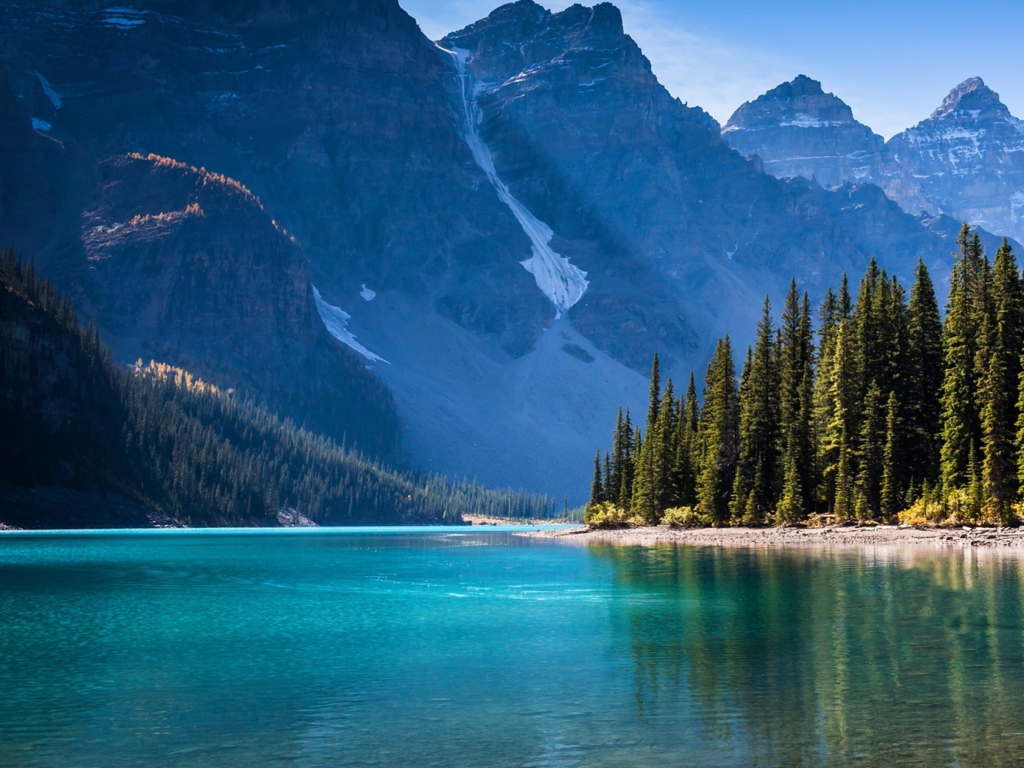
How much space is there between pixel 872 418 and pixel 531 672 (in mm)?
67406

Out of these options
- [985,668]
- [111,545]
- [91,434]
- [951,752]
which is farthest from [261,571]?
[91,434]

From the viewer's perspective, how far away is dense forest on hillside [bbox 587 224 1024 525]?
81750 mm

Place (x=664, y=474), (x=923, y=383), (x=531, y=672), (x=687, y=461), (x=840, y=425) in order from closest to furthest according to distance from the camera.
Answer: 1. (x=531, y=672)
2. (x=923, y=383)
3. (x=840, y=425)
4. (x=687, y=461)
5. (x=664, y=474)

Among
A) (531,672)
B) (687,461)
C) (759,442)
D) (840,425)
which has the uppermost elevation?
(840,425)

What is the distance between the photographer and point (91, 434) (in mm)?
183625

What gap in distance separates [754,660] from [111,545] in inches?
3546

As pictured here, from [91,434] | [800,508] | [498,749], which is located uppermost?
[91,434]

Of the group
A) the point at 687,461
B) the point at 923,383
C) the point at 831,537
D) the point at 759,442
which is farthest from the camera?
the point at 687,461

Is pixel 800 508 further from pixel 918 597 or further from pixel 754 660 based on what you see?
pixel 754 660

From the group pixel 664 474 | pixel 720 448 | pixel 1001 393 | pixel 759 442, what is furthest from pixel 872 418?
pixel 664 474

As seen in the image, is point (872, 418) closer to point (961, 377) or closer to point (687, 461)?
point (961, 377)

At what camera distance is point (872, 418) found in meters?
93.0

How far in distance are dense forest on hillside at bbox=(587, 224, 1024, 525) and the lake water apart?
940 inches

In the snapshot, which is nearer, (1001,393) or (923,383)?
(1001,393)
